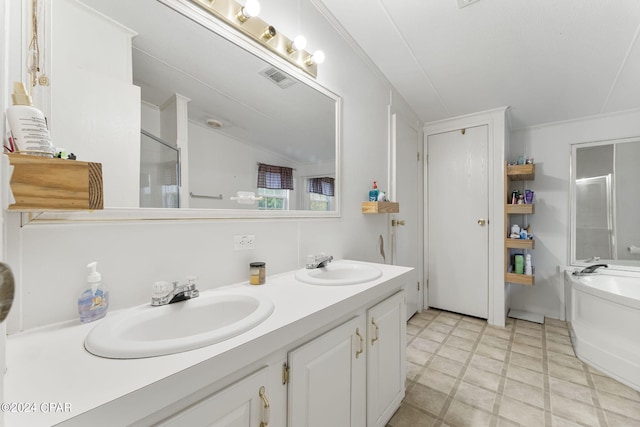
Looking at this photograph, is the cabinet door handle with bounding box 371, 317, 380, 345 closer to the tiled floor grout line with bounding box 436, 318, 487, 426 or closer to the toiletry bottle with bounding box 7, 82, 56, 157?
the tiled floor grout line with bounding box 436, 318, 487, 426

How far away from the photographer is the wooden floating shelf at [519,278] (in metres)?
2.66

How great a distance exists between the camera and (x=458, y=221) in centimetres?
303

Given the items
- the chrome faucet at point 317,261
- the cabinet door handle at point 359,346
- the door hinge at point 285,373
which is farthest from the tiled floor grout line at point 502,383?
Result: the door hinge at point 285,373

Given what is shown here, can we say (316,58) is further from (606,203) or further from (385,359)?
(606,203)

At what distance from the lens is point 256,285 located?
1.17 metres

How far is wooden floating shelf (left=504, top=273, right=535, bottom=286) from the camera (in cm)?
266

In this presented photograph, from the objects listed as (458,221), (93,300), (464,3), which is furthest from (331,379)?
(458,221)

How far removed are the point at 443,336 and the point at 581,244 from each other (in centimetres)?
193

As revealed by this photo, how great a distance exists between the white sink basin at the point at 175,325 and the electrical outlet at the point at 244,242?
0.25 meters

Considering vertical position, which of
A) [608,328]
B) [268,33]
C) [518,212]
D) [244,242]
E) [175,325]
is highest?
[268,33]

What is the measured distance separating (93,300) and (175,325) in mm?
241

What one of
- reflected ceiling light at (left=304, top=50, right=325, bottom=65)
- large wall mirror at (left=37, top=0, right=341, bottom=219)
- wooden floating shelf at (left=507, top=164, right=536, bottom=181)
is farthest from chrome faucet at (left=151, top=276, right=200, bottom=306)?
wooden floating shelf at (left=507, top=164, right=536, bottom=181)

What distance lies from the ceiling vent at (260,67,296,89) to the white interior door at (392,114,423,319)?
52.0 inches

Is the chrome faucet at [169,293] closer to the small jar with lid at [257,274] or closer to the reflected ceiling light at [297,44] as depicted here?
the small jar with lid at [257,274]
